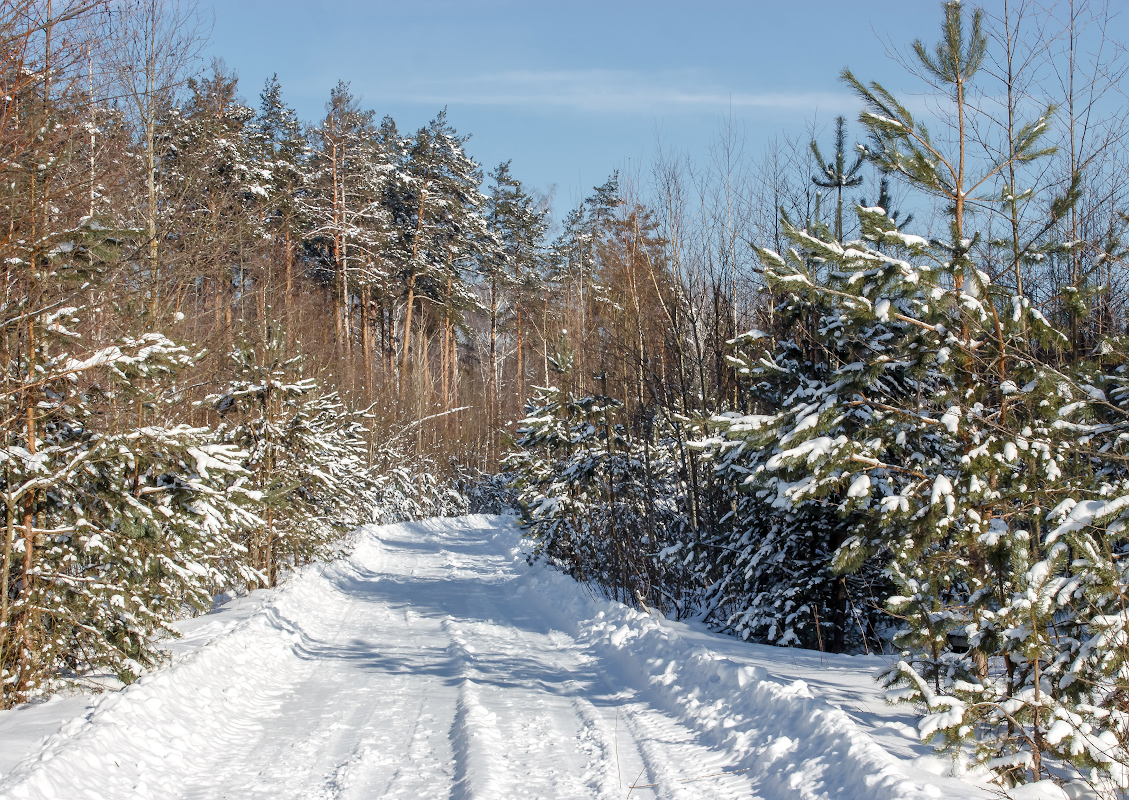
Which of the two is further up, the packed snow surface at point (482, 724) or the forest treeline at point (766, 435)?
the forest treeline at point (766, 435)

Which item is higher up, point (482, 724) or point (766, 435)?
point (766, 435)

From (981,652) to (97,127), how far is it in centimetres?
973

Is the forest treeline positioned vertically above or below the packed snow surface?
above

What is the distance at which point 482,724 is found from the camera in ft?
19.2

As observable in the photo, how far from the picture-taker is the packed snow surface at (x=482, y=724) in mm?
4527

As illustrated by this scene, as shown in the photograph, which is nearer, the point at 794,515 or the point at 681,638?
the point at 681,638

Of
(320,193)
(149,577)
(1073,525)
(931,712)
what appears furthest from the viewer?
(320,193)

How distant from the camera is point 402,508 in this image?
3127cm

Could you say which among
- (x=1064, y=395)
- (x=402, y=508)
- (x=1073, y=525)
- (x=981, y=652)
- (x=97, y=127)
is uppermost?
(x=97, y=127)

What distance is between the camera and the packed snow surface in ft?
14.9

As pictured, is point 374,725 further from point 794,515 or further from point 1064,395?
point 1064,395


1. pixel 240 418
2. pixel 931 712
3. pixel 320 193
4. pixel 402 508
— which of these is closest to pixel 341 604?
pixel 240 418

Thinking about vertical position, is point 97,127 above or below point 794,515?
above

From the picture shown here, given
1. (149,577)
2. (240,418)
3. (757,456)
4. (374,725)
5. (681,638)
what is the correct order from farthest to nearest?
1. (240,418)
2. (757,456)
3. (681,638)
4. (149,577)
5. (374,725)
